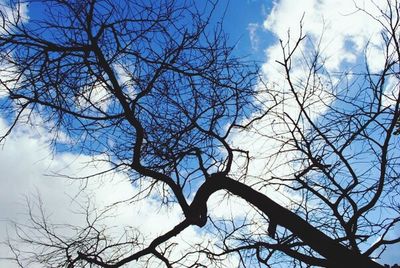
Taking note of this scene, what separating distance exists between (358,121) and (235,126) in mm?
1424

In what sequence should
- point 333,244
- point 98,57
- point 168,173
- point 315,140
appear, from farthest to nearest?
point 168,173 → point 315,140 → point 98,57 → point 333,244

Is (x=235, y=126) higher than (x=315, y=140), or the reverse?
(x=235, y=126)

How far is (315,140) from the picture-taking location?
4.44m

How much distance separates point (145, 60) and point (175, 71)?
0.36m

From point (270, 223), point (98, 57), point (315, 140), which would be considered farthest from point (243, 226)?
point (98, 57)

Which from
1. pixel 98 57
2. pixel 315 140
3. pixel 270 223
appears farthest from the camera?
pixel 315 140

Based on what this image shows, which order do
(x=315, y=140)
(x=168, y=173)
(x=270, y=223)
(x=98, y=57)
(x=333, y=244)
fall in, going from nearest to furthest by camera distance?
1. (x=333, y=244)
2. (x=270, y=223)
3. (x=98, y=57)
4. (x=315, y=140)
5. (x=168, y=173)

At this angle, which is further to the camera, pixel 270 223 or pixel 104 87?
pixel 104 87

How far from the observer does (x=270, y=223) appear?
12.8 feet

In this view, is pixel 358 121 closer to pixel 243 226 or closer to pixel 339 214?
pixel 339 214

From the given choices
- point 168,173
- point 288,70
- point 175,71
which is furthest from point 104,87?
point 288,70

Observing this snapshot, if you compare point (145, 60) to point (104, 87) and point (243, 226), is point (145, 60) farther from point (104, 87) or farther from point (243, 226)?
point (243, 226)

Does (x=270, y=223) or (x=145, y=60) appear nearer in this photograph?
(x=270, y=223)

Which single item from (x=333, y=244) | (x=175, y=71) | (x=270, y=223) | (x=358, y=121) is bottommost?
(x=333, y=244)
